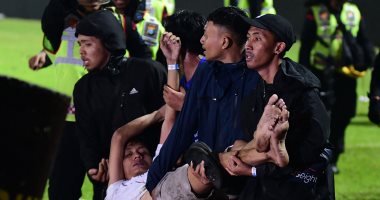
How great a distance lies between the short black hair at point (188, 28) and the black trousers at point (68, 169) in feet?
3.95

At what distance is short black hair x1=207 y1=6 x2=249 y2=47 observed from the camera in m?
4.00

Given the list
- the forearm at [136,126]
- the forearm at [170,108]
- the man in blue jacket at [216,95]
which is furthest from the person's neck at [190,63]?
the man in blue jacket at [216,95]

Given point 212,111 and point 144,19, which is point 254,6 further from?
point 212,111

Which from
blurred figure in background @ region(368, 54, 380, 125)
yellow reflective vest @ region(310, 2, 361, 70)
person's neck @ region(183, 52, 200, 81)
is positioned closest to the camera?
person's neck @ region(183, 52, 200, 81)

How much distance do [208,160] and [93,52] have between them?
1737mm

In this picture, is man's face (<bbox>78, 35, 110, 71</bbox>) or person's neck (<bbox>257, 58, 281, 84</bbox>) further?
man's face (<bbox>78, 35, 110, 71</bbox>)

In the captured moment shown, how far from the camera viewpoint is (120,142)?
4.64 meters

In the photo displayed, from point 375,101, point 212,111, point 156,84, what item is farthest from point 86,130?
point 375,101

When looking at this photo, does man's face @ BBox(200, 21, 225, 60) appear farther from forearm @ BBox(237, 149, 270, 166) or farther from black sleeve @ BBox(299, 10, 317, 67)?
black sleeve @ BBox(299, 10, 317, 67)

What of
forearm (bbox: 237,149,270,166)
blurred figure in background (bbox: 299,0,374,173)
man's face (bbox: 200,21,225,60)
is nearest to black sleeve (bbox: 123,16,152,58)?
man's face (bbox: 200,21,225,60)

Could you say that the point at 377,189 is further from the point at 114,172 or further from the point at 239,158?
the point at 239,158

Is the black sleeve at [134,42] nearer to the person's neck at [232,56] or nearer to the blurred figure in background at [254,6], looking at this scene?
the blurred figure in background at [254,6]

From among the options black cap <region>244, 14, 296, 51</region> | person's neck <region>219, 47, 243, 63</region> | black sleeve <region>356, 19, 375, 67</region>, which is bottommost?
black sleeve <region>356, 19, 375, 67</region>

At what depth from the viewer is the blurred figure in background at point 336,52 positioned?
30.4ft
